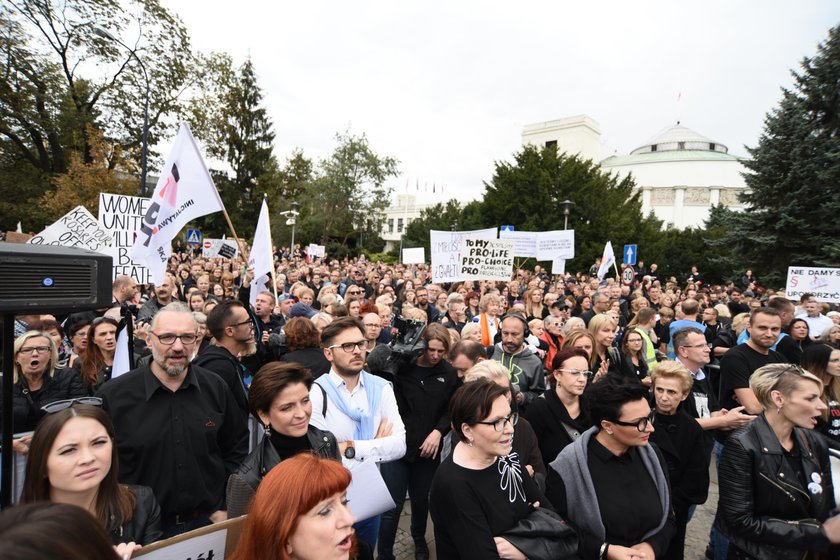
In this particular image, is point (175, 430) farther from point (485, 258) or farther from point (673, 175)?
point (673, 175)

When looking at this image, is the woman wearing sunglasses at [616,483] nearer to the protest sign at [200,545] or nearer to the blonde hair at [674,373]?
the blonde hair at [674,373]

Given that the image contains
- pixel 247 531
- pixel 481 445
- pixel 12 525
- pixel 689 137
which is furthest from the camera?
pixel 689 137

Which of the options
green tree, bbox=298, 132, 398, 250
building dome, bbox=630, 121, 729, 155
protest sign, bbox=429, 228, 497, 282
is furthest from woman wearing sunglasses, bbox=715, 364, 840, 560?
building dome, bbox=630, 121, 729, 155

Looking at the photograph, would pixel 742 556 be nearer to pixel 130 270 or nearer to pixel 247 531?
pixel 247 531

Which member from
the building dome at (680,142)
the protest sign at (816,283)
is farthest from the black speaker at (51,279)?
the building dome at (680,142)

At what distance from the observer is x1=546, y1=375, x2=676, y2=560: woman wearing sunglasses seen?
244cm

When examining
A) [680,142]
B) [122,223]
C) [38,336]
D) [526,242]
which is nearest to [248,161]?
[526,242]

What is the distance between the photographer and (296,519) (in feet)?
5.49

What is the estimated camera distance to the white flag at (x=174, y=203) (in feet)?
17.2

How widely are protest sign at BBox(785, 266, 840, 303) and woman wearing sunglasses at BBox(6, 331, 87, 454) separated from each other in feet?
40.2

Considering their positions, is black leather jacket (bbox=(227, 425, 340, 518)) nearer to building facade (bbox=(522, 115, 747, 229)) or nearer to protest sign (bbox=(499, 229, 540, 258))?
protest sign (bbox=(499, 229, 540, 258))

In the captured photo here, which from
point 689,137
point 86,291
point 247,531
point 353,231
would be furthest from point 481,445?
point 689,137

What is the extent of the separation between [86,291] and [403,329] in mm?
3502

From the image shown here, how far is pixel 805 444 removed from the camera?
285cm
